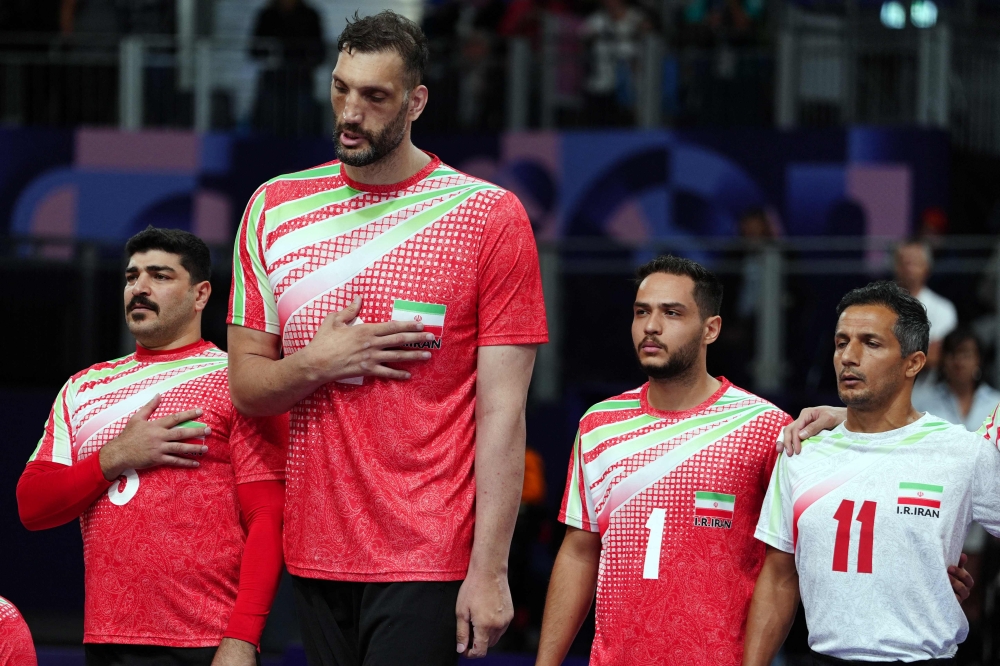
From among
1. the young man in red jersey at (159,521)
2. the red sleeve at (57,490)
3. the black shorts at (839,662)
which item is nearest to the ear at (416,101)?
the young man in red jersey at (159,521)

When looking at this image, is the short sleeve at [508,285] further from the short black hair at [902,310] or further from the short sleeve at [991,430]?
the short sleeve at [991,430]

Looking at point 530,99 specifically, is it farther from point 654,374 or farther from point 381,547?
→ point 381,547

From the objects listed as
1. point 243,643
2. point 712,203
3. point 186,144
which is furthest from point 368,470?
point 186,144

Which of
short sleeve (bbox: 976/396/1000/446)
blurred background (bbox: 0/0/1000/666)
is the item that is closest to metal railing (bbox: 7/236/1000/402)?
blurred background (bbox: 0/0/1000/666)

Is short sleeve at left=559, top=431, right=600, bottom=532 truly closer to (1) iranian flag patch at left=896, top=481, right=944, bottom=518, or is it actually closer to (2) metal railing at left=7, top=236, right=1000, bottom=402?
(1) iranian flag patch at left=896, top=481, right=944, bottom=518

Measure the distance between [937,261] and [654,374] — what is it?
466 centimetres

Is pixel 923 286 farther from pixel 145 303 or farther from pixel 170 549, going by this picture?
pixel 170 549

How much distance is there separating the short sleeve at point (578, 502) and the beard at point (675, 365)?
0.40 meters

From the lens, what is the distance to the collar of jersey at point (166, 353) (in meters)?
4.56

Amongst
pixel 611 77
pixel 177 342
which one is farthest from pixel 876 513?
pixel 611 77

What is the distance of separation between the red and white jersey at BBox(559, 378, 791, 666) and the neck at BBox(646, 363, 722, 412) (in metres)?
0.03

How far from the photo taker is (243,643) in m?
3.64

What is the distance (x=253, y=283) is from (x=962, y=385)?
5.27 m

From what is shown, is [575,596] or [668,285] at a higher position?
[668,285]
